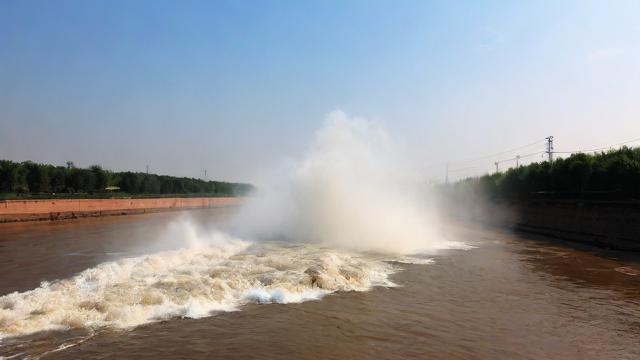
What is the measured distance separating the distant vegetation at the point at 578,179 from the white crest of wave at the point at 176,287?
23344 mm

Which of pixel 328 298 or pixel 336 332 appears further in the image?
pixel 328 298

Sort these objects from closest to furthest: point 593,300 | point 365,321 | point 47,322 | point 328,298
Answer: point 47,322 → point 365,321 → point 328,298 → point 593,300

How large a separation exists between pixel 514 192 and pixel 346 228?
104 ft

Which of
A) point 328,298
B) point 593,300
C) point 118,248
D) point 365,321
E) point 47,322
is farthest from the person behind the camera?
point 118,248

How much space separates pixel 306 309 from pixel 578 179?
36.9 m

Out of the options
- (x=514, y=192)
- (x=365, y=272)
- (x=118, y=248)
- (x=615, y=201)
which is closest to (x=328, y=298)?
(x=365, y=272)

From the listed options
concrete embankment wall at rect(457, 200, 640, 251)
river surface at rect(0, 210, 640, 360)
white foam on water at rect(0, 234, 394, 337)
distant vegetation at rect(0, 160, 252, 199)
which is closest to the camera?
river surface at rect(0, 210, 640, 360)

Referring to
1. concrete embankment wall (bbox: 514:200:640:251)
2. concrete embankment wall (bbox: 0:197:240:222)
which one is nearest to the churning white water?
concrete embankment wall (bbox: 514:200:640:251)

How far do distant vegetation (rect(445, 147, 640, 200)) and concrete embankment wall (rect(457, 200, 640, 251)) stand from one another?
121 centimetres

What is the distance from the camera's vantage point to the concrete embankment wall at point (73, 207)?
48.2m

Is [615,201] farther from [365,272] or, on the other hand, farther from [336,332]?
[336,332]

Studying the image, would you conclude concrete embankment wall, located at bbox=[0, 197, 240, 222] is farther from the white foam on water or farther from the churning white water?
the white foam on water

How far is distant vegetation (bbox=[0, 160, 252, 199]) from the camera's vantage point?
59750mm

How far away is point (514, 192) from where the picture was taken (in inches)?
2170
